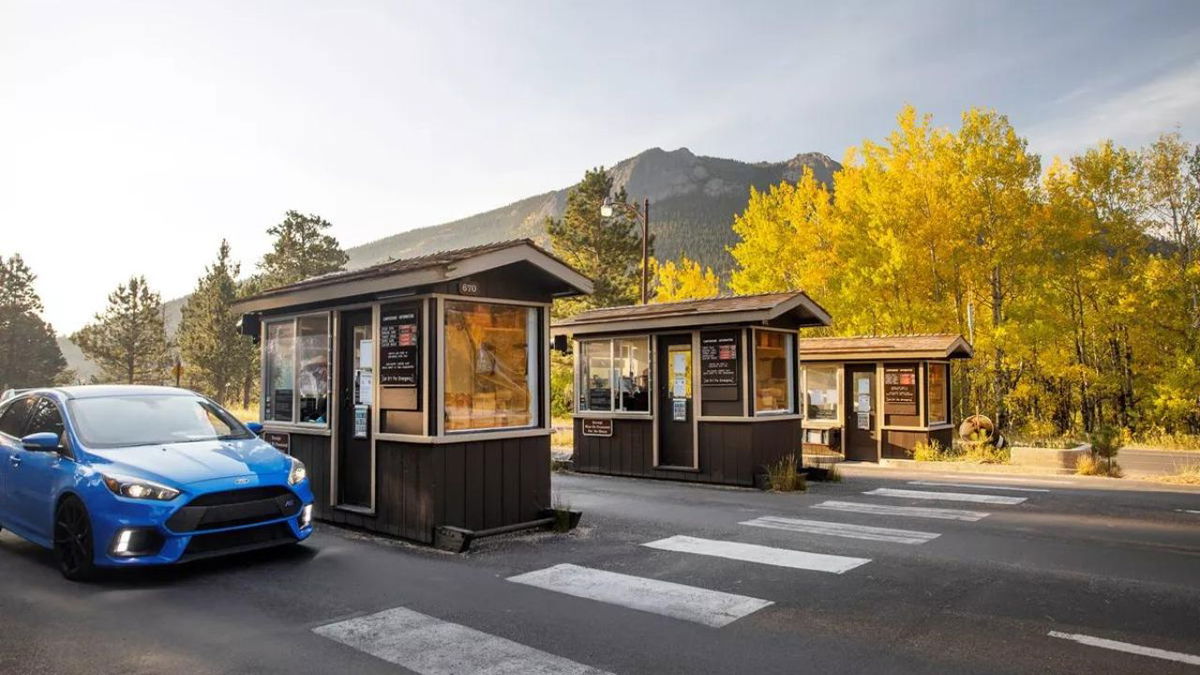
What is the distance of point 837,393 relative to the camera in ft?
63.5

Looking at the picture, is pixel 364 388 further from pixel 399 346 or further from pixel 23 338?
pixel 23 338

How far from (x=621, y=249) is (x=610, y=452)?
24.9 meters

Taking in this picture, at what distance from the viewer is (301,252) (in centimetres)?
5278

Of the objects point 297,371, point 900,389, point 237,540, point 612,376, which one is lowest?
point 237,540

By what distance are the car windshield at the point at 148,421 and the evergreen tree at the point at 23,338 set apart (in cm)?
5930

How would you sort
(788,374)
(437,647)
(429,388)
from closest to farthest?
1. (437,647)
2. (429,388)
3. (788,374)

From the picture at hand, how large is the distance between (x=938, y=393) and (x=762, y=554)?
13.2 m

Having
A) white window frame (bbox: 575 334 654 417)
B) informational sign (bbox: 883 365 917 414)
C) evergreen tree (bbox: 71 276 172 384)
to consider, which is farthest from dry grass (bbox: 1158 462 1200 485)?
evergreen tree (bbox: 71 276 172 384)

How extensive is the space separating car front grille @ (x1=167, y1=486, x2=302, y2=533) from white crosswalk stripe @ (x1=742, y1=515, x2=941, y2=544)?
5401 mm

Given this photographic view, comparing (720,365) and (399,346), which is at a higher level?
(399,346)

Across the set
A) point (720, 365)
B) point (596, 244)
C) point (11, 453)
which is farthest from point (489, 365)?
point (596, 244)

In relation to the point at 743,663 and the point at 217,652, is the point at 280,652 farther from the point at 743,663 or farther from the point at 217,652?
the point at 743,663

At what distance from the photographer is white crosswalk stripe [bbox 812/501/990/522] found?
1026 cm

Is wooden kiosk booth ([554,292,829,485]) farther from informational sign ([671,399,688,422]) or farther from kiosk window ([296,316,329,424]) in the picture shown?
kiosk window ([296,316,329,424])
